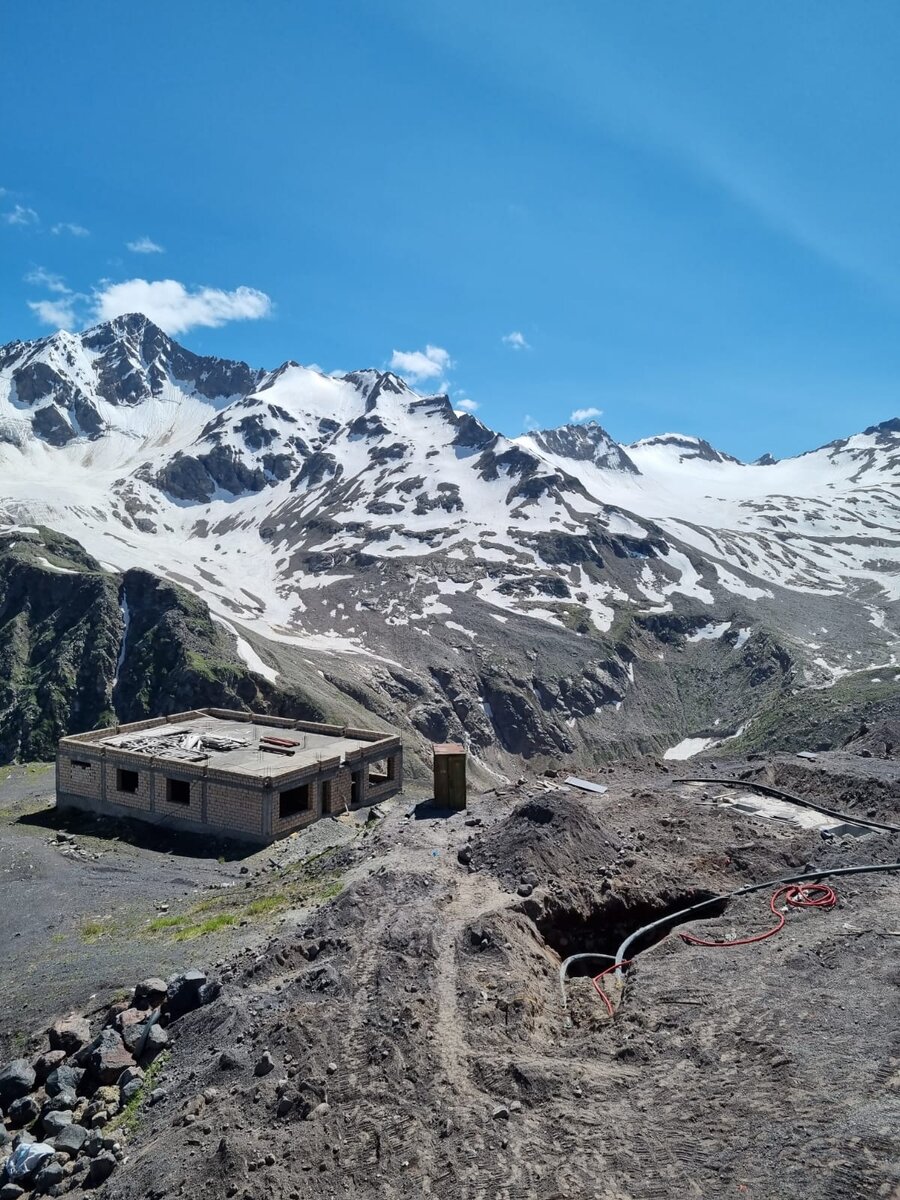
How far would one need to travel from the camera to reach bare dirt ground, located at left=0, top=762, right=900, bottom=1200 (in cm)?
868

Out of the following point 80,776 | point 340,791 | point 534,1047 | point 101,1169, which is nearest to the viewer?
point 101,1169

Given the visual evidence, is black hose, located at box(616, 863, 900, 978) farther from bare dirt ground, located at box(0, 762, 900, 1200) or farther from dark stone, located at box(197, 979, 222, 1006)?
dark stone, located at box(197, 979, 222, 1006)

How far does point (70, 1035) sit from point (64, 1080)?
1636 millimetres

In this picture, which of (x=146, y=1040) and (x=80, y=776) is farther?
(x=80, y=776)

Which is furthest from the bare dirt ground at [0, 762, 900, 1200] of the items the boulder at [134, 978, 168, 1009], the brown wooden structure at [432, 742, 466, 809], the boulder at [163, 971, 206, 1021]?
the brown wooden structure at [432, 742, 466, 809]

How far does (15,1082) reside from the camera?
12789mm

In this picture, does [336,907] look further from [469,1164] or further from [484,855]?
[469,1164]

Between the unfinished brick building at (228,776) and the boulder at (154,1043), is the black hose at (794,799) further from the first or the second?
the boulder at (154,1043)

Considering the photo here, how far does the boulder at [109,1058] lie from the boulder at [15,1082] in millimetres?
1216

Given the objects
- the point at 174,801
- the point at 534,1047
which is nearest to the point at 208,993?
the point at 534,1047

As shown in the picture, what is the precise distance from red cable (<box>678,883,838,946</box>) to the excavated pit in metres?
1.26

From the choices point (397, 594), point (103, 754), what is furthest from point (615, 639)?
point (103, 754)

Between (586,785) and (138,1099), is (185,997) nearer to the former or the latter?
(138,1099)

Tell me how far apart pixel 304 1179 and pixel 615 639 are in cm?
10382
